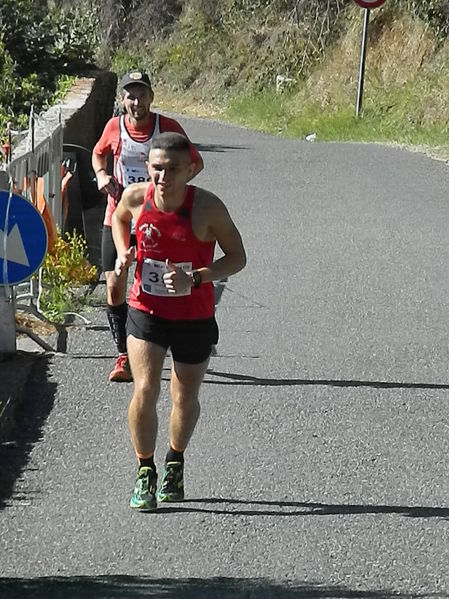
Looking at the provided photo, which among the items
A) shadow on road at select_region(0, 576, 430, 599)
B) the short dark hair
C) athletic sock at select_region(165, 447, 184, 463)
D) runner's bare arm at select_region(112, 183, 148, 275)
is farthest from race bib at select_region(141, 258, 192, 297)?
shadow on road at select_region(0, 576, 430, 599)

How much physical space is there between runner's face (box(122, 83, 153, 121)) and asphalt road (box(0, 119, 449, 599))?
1674 millimetres

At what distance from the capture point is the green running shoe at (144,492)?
20.2 feet

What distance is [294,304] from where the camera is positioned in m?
10.6

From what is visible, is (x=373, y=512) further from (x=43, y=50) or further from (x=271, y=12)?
(x=271, y=12)

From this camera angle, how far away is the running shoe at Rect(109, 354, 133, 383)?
8.33 meters

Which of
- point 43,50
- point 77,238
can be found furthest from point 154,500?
point 43,50

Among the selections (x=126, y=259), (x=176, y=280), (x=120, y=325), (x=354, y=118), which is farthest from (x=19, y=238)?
(x=354, y=118)

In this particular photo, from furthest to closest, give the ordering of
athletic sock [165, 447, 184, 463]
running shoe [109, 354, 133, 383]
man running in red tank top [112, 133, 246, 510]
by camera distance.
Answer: running shoe [109, 354, 133, 383] < athletic sock [165, 447, 184, 463] < man running in red tank top [112, 133, 246, 510]

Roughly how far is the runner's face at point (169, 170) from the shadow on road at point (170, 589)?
171 centimetres

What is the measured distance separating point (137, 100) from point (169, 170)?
1970 millimetres

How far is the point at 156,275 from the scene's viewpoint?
20.0 feet

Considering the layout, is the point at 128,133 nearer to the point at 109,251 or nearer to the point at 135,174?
the point at 135,174

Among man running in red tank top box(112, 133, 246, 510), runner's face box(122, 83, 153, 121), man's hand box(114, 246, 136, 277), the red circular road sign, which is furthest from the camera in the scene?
the red circular road sign

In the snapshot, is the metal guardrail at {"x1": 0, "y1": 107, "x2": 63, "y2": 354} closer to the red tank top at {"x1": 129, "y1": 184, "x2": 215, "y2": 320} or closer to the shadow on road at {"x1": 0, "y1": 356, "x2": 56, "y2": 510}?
the shadow on road at {"x1": 0, "y1": 356, "x2": 56, "y2": 510}
